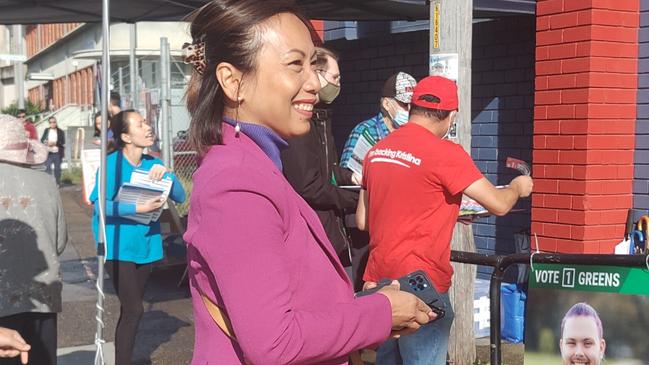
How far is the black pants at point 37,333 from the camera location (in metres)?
4.83

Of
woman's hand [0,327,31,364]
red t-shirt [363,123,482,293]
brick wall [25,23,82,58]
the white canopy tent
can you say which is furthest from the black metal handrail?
brick wall [25,23,82,58]

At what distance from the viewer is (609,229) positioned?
6504 mm

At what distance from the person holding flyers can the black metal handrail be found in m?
0.18

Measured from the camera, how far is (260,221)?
1793 millimetres

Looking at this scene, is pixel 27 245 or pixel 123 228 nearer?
pixel 27 245

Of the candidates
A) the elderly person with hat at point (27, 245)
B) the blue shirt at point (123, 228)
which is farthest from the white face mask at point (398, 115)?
the elderly person with hat at point (27, 245)

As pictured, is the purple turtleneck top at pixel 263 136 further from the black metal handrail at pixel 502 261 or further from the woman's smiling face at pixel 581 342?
the woman's smiling face at pixel 581 342

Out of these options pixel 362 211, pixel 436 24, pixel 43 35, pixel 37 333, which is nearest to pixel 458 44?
pixel 436 24

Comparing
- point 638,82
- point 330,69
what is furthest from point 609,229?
point 330,69

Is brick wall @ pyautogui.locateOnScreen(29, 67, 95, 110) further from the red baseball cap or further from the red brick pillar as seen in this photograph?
the red baseball cap

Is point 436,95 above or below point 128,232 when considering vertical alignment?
above

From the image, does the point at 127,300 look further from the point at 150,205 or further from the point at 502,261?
the point at 502,261

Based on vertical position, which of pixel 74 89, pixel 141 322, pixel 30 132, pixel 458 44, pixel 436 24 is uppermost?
pixel 74 89

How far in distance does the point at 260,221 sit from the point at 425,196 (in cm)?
256
